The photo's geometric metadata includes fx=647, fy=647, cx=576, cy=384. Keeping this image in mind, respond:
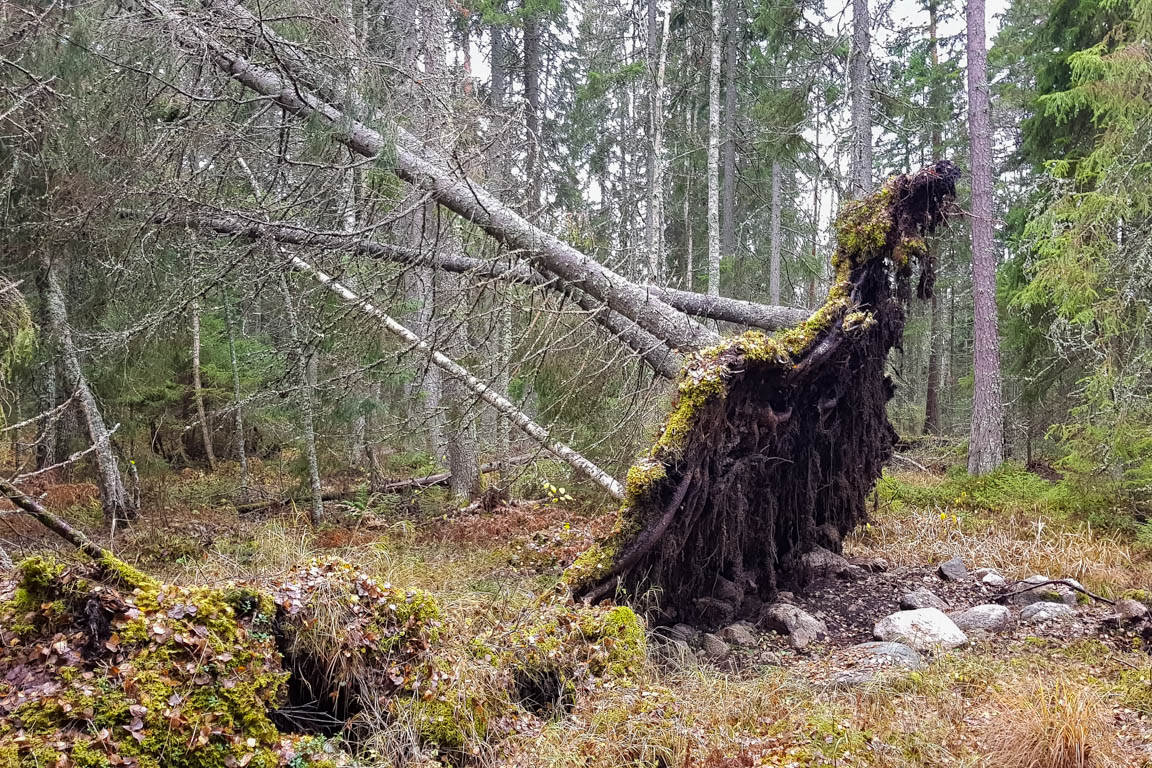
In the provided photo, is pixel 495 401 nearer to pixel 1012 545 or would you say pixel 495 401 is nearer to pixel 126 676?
pixel 126 676

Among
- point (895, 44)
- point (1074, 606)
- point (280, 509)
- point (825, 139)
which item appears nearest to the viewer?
point (1074, 606)

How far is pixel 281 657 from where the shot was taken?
2.93 metres

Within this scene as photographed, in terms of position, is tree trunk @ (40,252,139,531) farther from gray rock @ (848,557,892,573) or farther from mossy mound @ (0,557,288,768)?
gray rock @ (848,557,892,573)

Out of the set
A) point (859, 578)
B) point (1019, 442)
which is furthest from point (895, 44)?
point (859, 578)

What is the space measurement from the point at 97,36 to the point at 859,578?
8933 millimetres

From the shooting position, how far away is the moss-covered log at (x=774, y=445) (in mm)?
5051

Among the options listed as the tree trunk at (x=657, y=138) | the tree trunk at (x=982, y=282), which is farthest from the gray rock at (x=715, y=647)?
the tree trunk at (x=657, y=138)

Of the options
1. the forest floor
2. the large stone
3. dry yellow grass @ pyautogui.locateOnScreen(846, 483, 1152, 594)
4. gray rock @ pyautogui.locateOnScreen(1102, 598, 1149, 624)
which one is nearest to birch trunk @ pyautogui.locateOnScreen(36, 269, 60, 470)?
the forest floor

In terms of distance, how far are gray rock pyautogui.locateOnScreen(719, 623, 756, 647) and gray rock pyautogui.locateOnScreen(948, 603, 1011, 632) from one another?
1.76 meters

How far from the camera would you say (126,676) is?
2.44 meters

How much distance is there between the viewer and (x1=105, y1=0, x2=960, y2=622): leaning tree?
5.14 m

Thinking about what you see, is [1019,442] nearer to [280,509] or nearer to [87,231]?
[280,509]

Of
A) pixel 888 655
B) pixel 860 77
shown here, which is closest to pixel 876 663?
pixel 888 655

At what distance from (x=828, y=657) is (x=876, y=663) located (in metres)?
0.58
